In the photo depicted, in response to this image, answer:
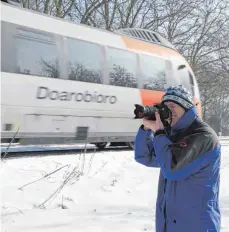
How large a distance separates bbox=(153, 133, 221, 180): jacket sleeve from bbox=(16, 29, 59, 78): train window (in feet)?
21.5

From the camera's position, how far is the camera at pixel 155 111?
2467 millimetres

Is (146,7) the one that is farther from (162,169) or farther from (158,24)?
(162,169)

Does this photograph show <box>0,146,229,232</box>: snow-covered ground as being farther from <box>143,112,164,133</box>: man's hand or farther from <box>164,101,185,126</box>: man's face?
<box>164,101,185,126</box>: man's face

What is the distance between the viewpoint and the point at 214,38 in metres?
31.5

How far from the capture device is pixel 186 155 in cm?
238

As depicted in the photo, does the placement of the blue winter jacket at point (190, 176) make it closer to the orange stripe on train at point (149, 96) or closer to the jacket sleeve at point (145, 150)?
the jacket sleeve at point (145, 150)

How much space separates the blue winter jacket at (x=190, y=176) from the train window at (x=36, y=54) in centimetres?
653

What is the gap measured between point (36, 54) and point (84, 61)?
1368 mm

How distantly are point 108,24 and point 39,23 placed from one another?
1709cm

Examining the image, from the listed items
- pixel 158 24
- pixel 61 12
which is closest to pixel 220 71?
pixel 158 24

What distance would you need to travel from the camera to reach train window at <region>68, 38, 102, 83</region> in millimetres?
9695

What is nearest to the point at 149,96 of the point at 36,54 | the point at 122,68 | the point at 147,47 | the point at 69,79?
the point at 122,68

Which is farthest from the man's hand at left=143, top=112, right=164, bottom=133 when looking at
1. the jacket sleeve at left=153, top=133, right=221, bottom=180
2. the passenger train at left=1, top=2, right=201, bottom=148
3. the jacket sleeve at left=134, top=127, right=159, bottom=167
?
the passenger train at left=1, top=2, right=201, bottom=148

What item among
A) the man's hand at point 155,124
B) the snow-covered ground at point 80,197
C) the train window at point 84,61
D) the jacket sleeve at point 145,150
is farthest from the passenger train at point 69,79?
the man's hand at point 155,124
